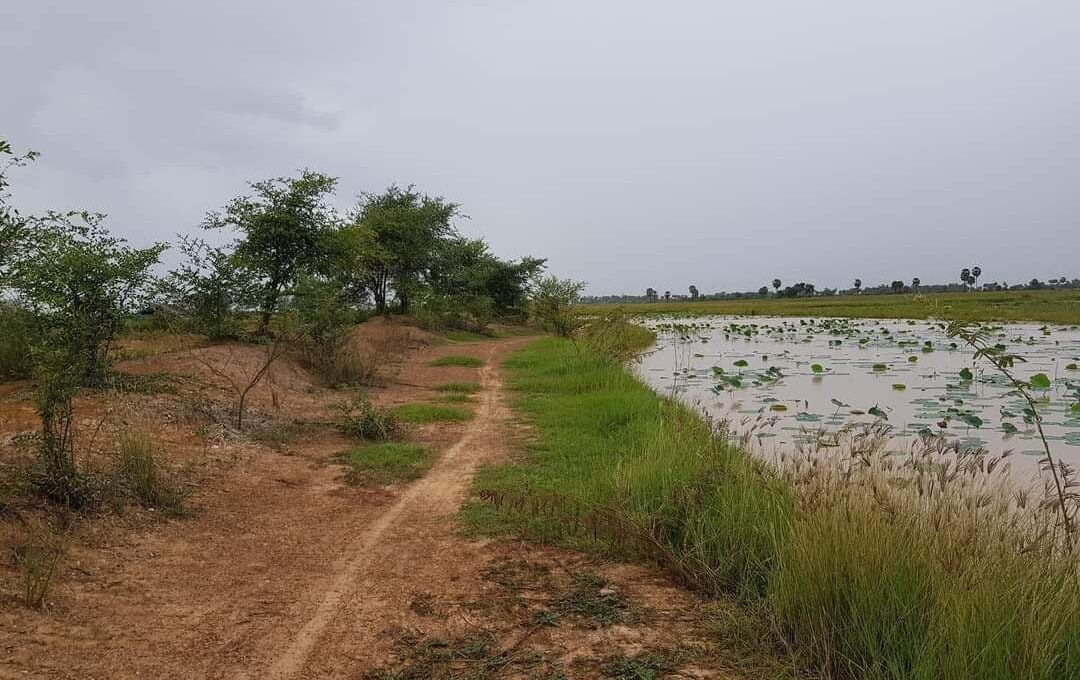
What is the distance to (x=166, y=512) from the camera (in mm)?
5465

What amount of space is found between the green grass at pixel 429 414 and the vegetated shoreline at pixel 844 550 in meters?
4.40

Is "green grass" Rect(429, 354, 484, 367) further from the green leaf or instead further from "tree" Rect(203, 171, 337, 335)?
the green leaf

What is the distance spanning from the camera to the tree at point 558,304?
25.4 meters

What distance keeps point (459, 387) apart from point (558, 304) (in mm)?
12493

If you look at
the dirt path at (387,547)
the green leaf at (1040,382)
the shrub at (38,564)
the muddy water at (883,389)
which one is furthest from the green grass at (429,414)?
the green leaf at (1040,382)

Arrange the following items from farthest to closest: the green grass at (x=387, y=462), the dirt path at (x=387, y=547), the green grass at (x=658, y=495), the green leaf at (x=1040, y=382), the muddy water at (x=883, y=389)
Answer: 1. the green leaf at (x=1040, y=382)
2. the muddy water at (x=883, y=389)
3. the green grass at (x=387, y=462)
4. the green grass at (x=658, y=495)
5. the dirt path at (x=387, y=547)

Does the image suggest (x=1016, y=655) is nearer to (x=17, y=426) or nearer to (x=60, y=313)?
(x=60, y=313)

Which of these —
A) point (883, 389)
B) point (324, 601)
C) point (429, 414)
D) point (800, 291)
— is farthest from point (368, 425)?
point (800, 291)

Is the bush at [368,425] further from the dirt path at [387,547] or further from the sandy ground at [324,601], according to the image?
the sandy ground at [324,601]

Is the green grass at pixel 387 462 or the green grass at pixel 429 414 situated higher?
the green grass at pixel 429 414

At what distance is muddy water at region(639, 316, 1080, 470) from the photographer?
30.2 feet

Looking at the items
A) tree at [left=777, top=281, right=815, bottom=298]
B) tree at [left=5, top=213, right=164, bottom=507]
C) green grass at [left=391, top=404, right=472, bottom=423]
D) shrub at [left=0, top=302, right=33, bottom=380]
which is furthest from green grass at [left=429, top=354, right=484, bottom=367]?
tree at [left=777, top=281, right=815, bottom=298]

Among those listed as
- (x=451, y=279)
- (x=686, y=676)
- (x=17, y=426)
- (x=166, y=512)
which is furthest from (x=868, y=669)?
(x=451, y=279)

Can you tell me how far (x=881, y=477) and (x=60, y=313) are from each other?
6846 mm
